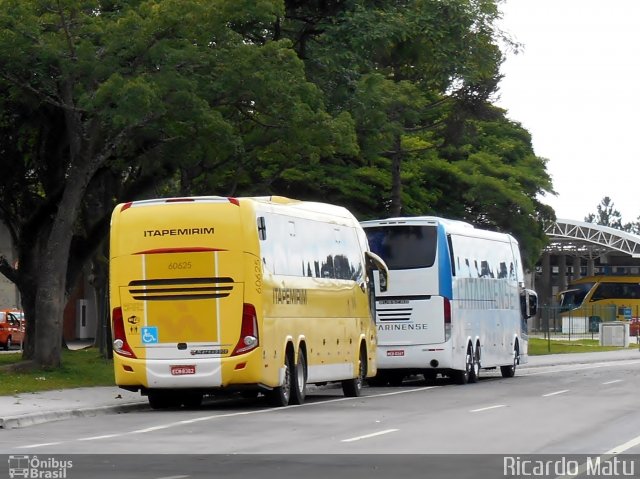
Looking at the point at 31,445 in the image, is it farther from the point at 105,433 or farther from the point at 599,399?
the point at 599,399

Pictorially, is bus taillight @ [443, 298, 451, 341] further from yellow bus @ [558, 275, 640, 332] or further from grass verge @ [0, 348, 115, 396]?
yellow bus @ [558, 275, 640, 332]

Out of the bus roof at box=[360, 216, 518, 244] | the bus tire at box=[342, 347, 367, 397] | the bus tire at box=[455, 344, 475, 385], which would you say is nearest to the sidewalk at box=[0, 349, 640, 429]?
the bus tire at box=[342, 347, 367, 397]

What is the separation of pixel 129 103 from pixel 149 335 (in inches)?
228

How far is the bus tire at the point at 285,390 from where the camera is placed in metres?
24.7

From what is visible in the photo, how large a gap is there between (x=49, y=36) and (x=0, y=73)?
1.37 meters

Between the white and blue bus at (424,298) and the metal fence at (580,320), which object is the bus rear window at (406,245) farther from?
the metal fence at (580,320)

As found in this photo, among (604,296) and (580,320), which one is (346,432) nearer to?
(580,320)

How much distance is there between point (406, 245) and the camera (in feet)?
110

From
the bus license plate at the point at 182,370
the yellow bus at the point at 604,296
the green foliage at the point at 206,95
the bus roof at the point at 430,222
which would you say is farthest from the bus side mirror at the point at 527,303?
the yellow bus at the point at 604,296

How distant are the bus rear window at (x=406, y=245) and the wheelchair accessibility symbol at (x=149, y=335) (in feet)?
35.6

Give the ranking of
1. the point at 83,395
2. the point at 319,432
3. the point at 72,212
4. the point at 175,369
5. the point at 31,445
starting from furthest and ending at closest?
the point at 72,212
the point at 83,395
the point at 175,369
the point at 319,432
the point at 31,445

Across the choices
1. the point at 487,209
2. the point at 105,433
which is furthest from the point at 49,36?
the point at 487,209

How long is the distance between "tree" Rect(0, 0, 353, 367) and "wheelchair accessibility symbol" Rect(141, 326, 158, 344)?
5.59 metres

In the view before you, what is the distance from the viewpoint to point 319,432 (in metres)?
18.9
